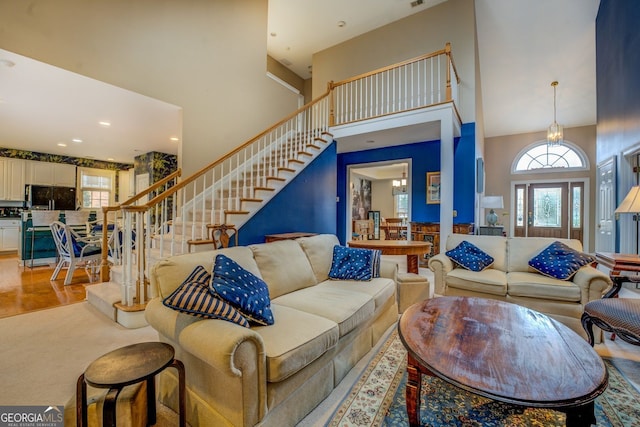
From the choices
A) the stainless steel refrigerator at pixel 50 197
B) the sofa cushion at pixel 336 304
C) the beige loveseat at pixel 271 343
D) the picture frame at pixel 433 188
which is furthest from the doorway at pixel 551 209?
the stainless steel refrigerator at pixel 50 197

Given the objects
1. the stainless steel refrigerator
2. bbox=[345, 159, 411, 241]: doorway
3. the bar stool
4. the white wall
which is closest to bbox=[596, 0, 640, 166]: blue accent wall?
the white wall

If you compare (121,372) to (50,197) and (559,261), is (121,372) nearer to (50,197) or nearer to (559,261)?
(559,261)

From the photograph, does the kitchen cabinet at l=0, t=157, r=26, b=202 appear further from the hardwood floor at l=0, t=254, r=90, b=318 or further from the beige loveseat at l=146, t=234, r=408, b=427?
the beige loveseat at l=146, t=234, r=408, b=427

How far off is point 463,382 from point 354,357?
3.29 feet

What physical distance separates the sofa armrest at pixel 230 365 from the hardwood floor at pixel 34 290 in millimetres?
3109

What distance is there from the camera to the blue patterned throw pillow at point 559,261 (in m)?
2.74

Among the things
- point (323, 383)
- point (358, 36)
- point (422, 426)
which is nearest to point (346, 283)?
point (323, 383)

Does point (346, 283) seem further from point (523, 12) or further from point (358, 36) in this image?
point (358, 36)

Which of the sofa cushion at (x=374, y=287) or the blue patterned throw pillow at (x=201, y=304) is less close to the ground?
the blue patterned throw pillow at (x=201, y=304)

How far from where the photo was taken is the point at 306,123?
6.36m

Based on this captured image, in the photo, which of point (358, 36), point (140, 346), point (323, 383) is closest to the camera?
point (140, 346)

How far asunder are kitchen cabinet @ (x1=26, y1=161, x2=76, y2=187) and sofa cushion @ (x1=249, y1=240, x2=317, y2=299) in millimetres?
8470

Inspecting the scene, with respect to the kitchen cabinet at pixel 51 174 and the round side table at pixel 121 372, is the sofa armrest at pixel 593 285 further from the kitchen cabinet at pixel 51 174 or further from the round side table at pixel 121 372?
the kitchen cabinet at pixel 51 174

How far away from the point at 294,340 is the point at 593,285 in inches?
Result: 109
